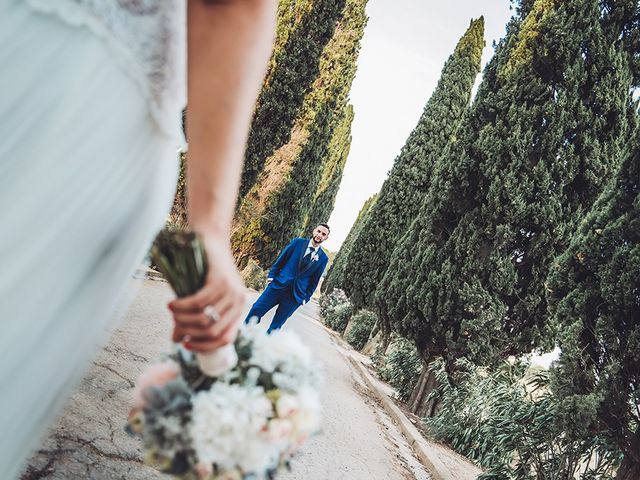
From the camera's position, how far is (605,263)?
491cm

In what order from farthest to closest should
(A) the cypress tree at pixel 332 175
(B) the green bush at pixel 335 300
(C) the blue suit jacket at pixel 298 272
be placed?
(A) the cypress tree at pixel 332 175 → (B) the green bush at pixel 335 300 → (C) the blue suit jacket at pixel 298 272

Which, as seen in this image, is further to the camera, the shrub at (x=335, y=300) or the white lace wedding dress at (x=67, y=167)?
the shrub at (x=335, y=300)

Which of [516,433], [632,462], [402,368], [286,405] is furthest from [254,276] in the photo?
[286,405]

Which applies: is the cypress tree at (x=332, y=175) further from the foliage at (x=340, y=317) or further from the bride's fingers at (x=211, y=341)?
the bride's fingers at (x=211, y=341)

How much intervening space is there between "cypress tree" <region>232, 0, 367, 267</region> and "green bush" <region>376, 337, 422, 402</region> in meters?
6.65

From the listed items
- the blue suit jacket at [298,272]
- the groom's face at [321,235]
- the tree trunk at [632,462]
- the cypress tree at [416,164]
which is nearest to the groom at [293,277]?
the blue suit jacket at [298,272]

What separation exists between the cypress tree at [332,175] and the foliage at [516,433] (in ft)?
64.6

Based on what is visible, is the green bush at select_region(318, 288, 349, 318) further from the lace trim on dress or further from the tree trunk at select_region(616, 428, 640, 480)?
the lace trim on dress

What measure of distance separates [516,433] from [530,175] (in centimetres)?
494

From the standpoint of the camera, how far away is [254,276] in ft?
67.1

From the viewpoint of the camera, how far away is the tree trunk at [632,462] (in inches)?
168

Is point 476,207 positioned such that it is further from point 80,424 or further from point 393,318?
point 80,424

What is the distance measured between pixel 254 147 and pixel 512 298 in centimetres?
810

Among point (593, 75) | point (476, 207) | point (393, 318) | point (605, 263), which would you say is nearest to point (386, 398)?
point (393, 318)
